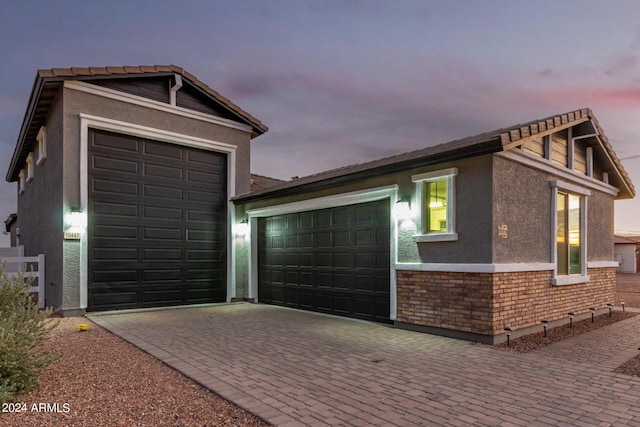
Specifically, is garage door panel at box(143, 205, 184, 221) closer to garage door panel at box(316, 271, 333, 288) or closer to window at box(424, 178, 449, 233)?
garage door panel at box(316, 271, 333, 288)

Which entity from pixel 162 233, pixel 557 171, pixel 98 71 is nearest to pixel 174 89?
pixel 98 71

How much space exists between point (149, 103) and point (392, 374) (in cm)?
926

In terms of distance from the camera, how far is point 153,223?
10641 mm

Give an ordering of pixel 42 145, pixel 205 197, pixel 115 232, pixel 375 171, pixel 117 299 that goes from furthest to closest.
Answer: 1. pixel 205 197
2. pixel 42 145
3. pixel 115 232
4. pixel 117 299
5. pixel 375 171

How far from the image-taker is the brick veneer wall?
21.2 feet

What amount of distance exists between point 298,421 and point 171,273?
8.37 metres

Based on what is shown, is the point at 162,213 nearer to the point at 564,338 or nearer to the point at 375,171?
the point at 375,171

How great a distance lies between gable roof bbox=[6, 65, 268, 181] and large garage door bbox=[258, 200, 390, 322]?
3.51 meters

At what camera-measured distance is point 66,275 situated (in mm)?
9125

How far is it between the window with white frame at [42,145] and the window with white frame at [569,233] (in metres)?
12.6

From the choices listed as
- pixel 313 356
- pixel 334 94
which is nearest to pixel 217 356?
pixel 313 356

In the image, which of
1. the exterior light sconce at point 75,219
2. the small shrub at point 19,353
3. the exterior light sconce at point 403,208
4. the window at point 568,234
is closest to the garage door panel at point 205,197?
the exterior light sconce at point 75,219

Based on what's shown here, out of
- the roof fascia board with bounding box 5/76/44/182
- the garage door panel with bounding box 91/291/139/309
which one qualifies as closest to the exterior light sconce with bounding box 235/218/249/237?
the garage door panel with bounding box 91/291/139/309

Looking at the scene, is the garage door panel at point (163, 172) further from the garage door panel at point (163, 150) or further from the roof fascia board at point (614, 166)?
the roof fascia board at point (614, 166)
